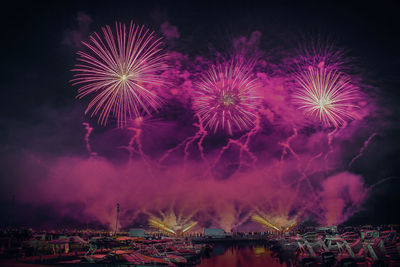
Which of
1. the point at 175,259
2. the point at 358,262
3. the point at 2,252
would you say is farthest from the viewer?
the point at 175,259

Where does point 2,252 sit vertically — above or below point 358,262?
above

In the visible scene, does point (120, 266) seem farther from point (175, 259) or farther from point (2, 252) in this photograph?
point (2, 252)

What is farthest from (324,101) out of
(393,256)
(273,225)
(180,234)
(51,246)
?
(180,234)

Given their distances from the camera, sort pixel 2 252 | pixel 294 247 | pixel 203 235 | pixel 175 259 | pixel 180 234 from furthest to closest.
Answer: pixel 203 235 → pixel 180 234 → pixel 294 247 → pixel 175 259 → pixel 2 252

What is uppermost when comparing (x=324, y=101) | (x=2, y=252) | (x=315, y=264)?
(x=324, y=101)

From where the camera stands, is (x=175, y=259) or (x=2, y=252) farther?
(x=175, y=259)

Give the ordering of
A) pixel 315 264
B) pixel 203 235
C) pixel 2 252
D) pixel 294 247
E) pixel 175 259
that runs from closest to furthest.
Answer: pixel 315 264, pixel 2 252, pixel 175 259, pixel 294 247, pixel 203 235

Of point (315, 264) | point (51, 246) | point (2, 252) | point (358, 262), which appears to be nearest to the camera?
point (358, 262)

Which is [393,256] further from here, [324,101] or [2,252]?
[2,252]

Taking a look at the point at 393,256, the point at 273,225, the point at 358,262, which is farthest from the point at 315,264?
the point at 273,225
